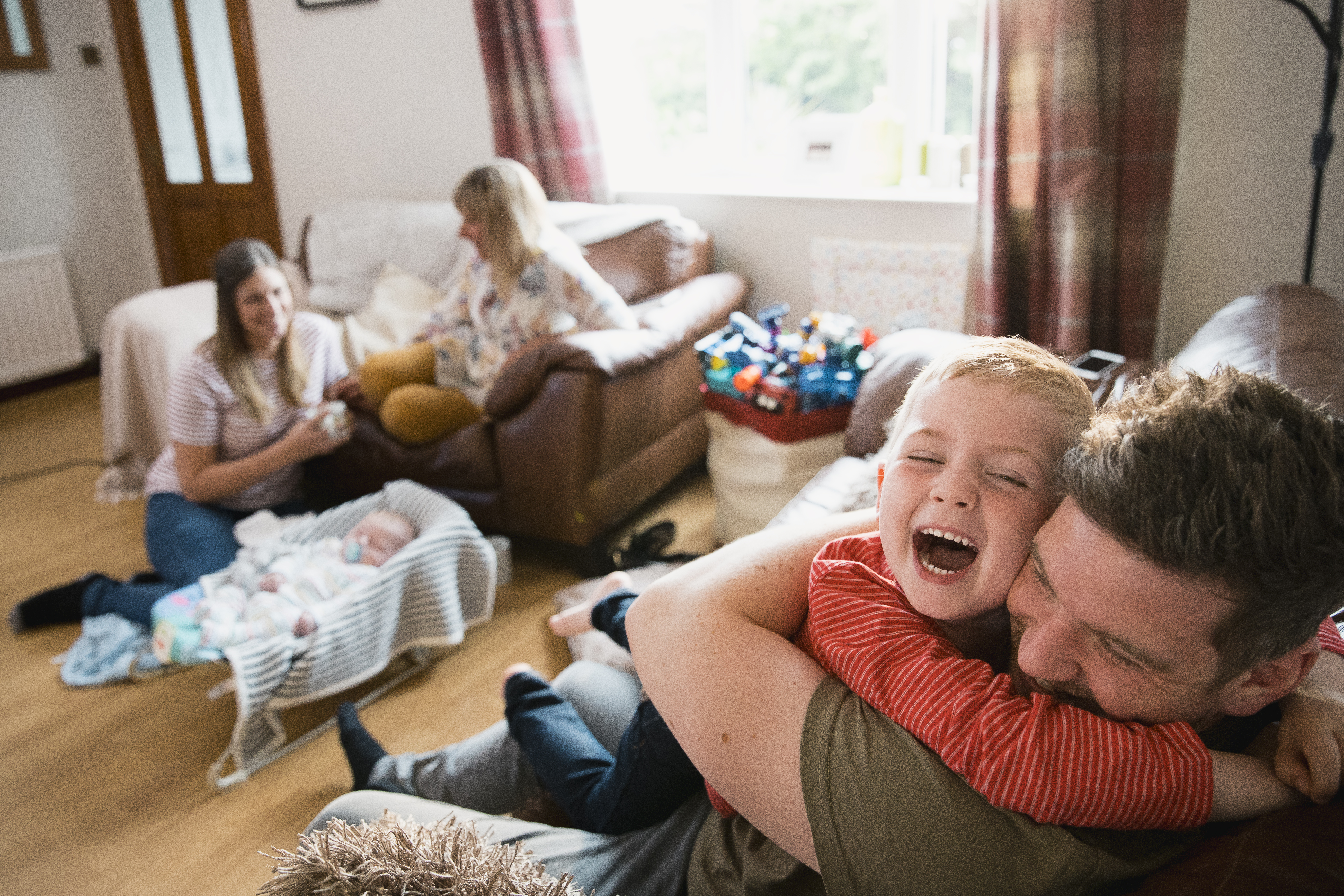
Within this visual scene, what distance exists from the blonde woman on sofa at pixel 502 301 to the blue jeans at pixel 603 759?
143cm

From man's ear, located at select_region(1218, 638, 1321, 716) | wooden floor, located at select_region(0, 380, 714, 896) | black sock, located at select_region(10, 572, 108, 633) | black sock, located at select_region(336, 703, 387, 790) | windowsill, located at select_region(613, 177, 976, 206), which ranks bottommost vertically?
wooden floor, located at select_region(0, 380, 714, 896)

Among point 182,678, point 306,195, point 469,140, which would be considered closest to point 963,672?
point 182,678

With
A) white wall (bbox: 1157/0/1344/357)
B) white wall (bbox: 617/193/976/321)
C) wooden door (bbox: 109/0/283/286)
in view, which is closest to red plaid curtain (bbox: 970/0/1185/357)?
white wall (bbox: 1157/0/1344/357)

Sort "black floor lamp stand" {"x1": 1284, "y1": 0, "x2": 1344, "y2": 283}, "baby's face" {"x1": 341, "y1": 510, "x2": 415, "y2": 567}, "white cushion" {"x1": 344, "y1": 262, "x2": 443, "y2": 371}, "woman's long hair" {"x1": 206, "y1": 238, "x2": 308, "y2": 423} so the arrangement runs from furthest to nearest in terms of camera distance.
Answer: "white cushion" {"x1": 344, "y1": 262, "x2": 443, "y2": 371}, "woman's long hair" {"x1": 206, "y1": 238, "x2": 308, "y2": 423}, "baby's face" {"x1": 341, "y1": 510, "x2": 415, "y2": 567}, "black floor lamp stand" {"x1": 1284, "y1": 0, "x2": 1344, "y2": 283}

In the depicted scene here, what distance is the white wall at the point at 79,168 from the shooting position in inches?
176

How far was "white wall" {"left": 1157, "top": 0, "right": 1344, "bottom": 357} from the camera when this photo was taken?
2.24 meters

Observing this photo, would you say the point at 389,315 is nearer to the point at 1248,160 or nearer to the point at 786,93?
the point at 786,93

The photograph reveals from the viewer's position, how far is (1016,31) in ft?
7.95

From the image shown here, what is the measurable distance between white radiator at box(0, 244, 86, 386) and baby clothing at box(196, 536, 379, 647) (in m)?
3.18

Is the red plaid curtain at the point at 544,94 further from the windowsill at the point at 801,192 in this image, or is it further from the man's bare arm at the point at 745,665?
the man's bare arm at the point at 745,665

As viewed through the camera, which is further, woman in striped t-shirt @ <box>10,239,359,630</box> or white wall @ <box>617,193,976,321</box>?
white wall @ <box>617,193,976,321</box>

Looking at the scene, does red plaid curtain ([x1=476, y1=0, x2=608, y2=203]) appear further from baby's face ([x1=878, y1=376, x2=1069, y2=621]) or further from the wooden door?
baby's face ([x1=878, y1=376, x2=1069, y2=621])

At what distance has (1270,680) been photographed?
0.61 meters

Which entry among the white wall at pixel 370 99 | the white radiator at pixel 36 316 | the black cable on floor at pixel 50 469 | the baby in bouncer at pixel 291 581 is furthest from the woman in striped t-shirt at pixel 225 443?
the white radiator at pixel 36 316
